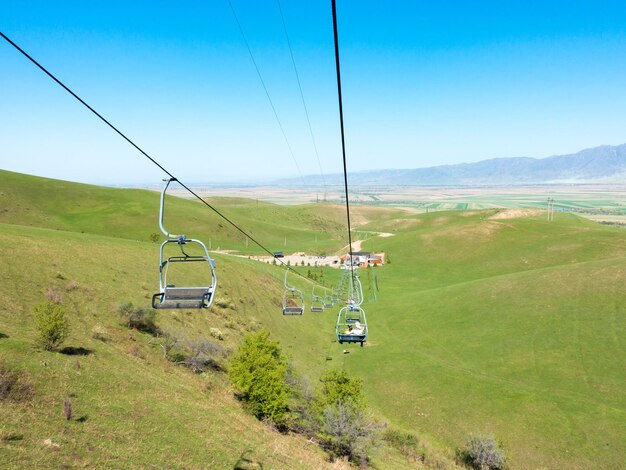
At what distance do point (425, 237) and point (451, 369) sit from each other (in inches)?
3609

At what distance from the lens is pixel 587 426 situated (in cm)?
3412

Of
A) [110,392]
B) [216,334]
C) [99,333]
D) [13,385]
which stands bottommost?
[216,334]

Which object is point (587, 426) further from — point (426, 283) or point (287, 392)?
point (426, 283)

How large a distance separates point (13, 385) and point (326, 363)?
3759 cm

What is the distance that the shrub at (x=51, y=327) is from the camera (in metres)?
26.4

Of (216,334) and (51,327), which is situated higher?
(51,327)

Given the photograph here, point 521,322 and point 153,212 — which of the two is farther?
point 153,212

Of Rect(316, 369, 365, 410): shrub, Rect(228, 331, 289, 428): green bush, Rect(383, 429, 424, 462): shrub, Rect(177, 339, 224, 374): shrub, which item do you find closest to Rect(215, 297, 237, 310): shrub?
Rect(177, 339, 224, 374): shrub

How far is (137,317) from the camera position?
123 feet

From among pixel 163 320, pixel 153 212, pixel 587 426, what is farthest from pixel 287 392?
pixel 153 212

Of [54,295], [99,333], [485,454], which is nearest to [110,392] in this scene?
[99,333]

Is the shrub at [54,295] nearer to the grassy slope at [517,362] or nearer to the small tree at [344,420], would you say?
the small tree at [344,420]

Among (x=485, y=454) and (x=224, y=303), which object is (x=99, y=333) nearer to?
(x=224, y=303)

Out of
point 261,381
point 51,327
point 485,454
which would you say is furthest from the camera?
point 261,381
